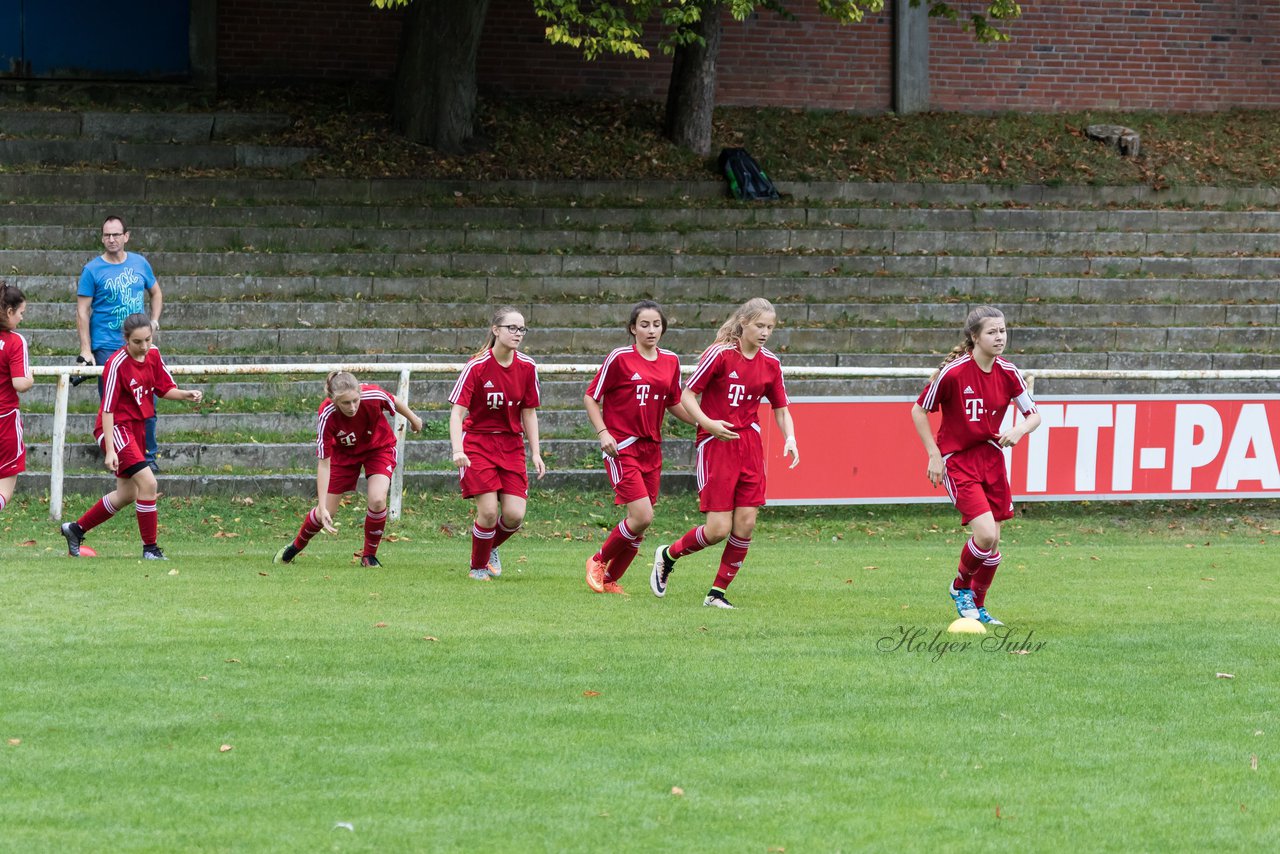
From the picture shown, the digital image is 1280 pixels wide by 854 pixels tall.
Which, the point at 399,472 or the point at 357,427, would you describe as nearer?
the point at 357,427

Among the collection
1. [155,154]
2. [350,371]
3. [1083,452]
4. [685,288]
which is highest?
[155,154]

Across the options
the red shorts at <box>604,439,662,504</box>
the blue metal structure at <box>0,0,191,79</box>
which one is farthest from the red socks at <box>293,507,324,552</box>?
the blue metal structure at <box>0,0,191,79</box>

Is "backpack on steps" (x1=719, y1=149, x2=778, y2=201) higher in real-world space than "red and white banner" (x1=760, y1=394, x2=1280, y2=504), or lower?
higher

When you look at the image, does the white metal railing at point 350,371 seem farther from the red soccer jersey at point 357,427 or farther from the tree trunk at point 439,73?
the tree trunk at point 439,73

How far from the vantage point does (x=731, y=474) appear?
30.8 feet

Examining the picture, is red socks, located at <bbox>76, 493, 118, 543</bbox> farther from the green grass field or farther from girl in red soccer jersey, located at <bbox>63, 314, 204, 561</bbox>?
the green grass field

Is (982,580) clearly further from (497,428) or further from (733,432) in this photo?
(497,428)

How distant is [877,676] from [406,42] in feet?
52.3

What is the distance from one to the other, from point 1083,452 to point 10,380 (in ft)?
31.0

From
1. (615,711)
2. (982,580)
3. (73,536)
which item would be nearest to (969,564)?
(982,580)

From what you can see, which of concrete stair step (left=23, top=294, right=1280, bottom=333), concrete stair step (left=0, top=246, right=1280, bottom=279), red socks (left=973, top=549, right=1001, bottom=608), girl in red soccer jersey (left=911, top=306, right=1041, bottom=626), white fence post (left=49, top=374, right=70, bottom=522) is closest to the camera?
girl in red soccer jersey (left=911, top=306, right=1041, bottom=626)

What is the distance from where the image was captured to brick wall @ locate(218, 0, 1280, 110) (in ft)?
76.0

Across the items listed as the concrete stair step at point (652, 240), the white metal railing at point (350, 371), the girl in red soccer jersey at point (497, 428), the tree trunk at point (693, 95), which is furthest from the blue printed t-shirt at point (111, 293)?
the tree trunk at point (693, 95)

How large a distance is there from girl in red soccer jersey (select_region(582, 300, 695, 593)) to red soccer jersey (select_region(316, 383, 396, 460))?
1558 mm
